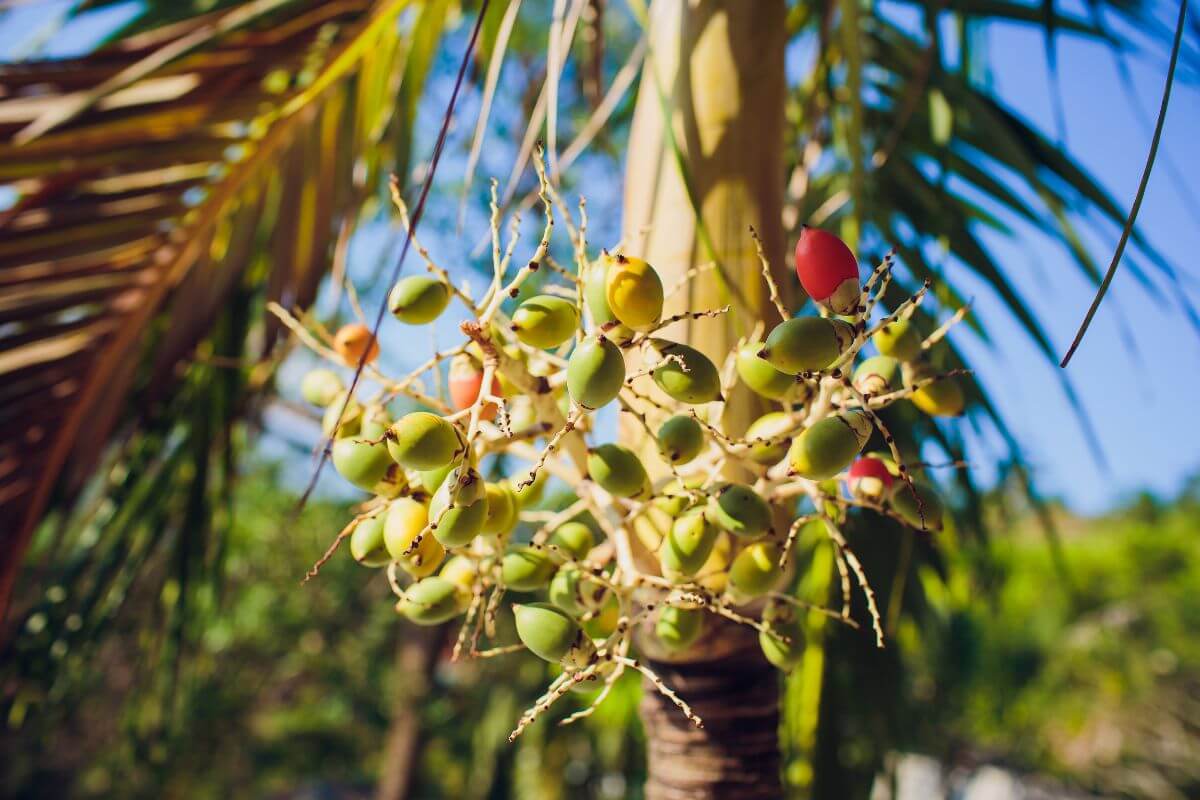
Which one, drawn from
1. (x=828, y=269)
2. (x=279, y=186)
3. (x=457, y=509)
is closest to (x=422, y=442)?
(x=457, y=509)

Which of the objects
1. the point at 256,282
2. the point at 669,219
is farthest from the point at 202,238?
the point at 669,219

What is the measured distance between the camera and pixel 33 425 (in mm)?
1059

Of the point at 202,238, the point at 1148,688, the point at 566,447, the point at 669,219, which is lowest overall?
the point at 566,447

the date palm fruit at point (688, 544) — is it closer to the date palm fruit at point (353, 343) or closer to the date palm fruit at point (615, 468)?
the date palm fruit at point (615, 468)

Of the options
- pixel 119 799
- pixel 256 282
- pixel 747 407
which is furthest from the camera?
pixel 119 799

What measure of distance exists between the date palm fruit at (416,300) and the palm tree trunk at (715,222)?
240mm

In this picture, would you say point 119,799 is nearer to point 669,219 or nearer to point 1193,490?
point 669,219

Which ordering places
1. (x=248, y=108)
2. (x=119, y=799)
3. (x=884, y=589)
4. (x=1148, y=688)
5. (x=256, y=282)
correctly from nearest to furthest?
(x=884, y=589) < (x=248, y=108) < (x=256, y=282) < (x=119, y=799) < (x=1148, y=688)

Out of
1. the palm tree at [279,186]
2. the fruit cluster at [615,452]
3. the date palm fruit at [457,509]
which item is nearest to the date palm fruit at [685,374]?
the fruit cluster at [615,452]

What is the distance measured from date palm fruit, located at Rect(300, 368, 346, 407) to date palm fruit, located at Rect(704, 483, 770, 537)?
0.33 meters

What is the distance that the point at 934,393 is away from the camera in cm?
59

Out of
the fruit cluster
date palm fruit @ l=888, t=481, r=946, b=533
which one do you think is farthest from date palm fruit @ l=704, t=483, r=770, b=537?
date palm fruit @ l=888, t=481, r=946, b=533

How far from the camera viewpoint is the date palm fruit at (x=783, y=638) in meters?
0.59

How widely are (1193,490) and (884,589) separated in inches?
857
